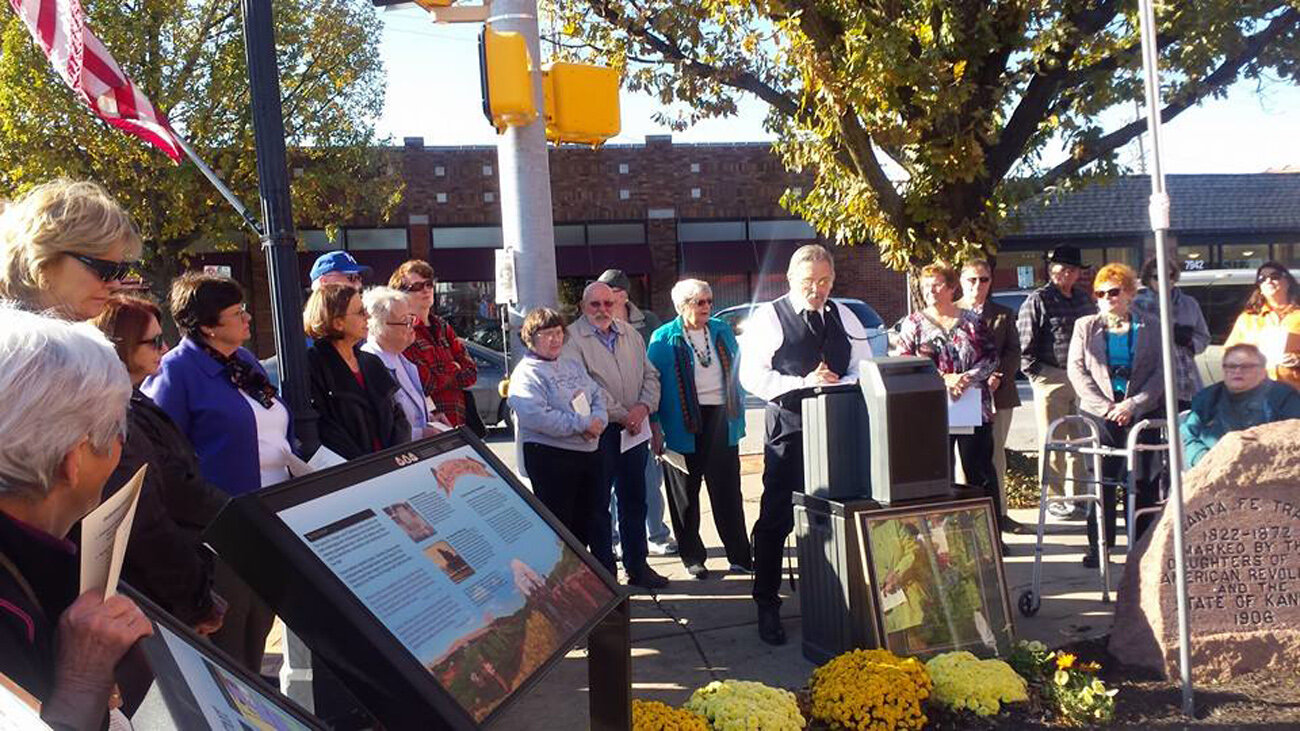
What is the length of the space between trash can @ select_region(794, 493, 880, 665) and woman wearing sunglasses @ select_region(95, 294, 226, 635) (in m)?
2.52

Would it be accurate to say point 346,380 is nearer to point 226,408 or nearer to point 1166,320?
point 226,408

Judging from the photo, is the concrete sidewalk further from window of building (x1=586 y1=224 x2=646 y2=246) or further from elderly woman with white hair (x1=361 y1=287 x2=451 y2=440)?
window of building (x1=586 y1=224 x2=646 y2=246)

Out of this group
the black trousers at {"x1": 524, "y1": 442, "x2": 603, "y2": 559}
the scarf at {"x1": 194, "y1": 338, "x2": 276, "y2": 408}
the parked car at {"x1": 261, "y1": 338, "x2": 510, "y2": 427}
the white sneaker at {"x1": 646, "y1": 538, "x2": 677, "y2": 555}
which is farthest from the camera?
the parked car at {"x1": 261, "y1": 338, "x2": 510, "y2": 427}

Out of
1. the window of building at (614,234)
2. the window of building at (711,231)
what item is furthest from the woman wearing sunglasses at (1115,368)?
the window of building at (711,231)

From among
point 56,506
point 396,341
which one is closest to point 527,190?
point 396,341

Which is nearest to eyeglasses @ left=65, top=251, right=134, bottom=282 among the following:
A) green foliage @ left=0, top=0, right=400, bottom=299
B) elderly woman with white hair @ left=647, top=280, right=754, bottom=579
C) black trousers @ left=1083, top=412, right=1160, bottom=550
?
elderly woman with white hair @ left=647, top=280, right=754, bottom=579

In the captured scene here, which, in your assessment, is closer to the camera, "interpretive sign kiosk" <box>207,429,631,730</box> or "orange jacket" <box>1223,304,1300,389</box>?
"interpretive sign kiosk" <box>207,429,631,730</box>

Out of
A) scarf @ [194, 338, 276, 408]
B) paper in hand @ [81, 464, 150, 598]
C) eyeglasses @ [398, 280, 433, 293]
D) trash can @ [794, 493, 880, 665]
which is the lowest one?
trash can @ [794, 493, 880, 665]

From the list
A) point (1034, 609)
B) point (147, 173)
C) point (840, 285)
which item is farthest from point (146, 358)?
point (840, 285)

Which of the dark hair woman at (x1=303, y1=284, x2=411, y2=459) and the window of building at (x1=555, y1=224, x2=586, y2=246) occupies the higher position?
the window of building at (x1=555, y1=224, x2=586, y2=246)

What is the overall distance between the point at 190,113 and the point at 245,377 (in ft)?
53.8

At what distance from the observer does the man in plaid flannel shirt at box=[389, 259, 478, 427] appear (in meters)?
5.66

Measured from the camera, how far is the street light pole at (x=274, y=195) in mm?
3664

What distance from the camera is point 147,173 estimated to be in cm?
1831
